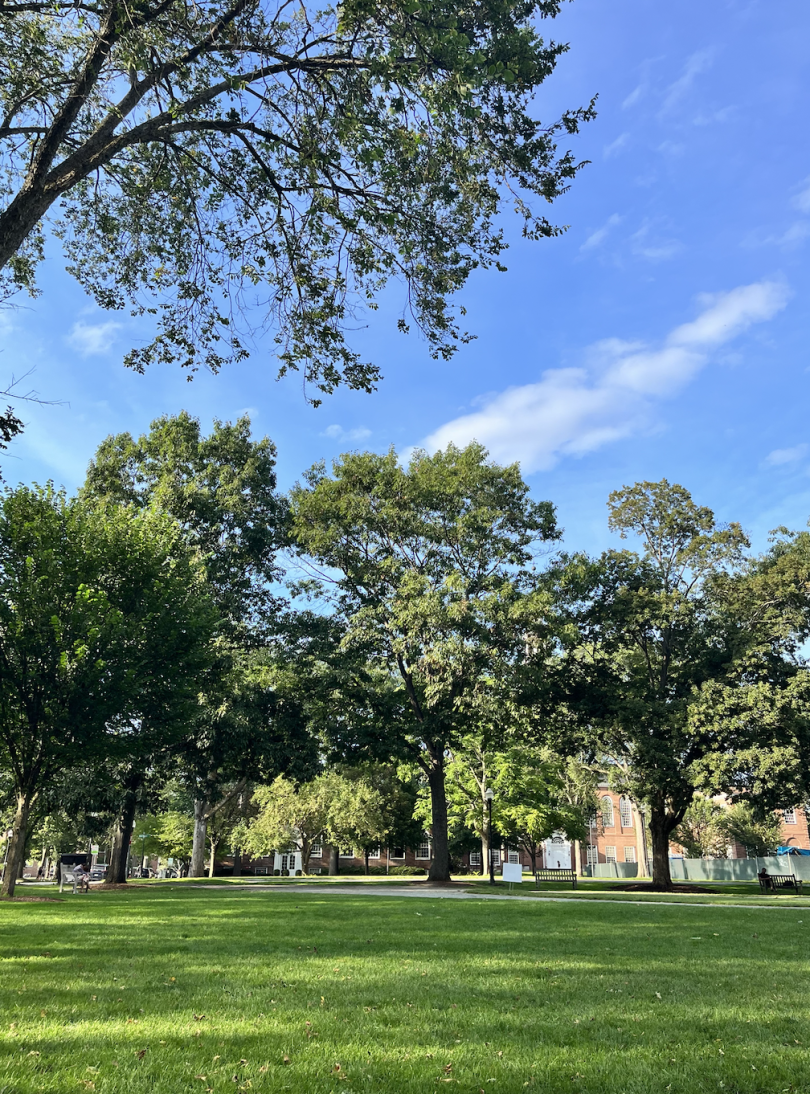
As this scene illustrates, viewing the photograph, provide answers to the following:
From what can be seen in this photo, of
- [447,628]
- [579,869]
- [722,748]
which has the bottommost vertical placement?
[579,869]

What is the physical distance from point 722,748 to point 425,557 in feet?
45.0

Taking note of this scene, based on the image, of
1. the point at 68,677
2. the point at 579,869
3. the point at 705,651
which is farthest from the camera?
the point at 579,869

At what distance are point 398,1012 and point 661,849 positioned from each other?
29.3 m

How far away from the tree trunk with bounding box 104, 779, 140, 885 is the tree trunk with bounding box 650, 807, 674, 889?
21495 mm

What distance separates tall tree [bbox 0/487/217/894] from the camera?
65.8 ft

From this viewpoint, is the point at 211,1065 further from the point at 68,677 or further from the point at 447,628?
the point at 447,628

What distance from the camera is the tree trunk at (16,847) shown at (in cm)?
1912

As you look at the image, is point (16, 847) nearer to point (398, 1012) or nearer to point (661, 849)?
point (398, 1012)

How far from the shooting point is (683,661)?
31.2 m

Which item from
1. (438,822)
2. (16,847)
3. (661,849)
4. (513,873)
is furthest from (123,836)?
(661,849)

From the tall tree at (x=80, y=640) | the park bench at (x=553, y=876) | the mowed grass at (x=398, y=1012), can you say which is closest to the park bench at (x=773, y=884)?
the park bench at (x=553, y=876)

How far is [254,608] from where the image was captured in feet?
112

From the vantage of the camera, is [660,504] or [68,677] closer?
[68,677]

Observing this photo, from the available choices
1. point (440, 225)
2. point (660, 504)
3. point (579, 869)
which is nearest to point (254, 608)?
point (660, 504)
